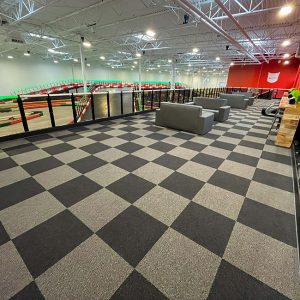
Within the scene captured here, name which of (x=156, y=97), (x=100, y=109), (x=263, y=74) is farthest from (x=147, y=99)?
(x=263, y=74)

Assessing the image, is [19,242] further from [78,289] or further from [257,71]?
[257,71]

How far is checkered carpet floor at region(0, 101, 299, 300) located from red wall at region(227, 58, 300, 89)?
1680 centimetres

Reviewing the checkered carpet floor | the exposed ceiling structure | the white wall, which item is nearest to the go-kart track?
the checkered carpet floor

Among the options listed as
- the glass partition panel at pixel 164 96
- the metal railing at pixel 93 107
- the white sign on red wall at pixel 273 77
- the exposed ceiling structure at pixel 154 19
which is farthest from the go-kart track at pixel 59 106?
the white sign on red wall at pixel 273 77

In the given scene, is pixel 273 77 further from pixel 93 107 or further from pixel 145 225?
pixel 145 225

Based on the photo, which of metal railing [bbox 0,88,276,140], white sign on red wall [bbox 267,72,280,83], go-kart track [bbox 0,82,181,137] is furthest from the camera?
white sign on red wall [bbox 267,72,280,83]

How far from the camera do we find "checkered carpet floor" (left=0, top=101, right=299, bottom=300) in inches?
47.1

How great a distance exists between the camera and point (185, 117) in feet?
14.5

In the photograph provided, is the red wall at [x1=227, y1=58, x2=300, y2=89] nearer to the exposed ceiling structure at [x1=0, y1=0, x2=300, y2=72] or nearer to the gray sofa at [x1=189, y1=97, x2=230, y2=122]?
the exposed ceiling structure at [x1=0, y1=0, x2=300, y2=72]

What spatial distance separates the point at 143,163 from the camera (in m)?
2.88

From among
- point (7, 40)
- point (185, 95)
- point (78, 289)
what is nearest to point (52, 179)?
point (78, 289)

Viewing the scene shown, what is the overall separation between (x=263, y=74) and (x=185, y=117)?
17126mm

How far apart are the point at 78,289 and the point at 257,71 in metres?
21.2

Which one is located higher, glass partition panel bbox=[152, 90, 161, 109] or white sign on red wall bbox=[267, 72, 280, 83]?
white sign on red wall bbox=[267, 72, 280, 83]
